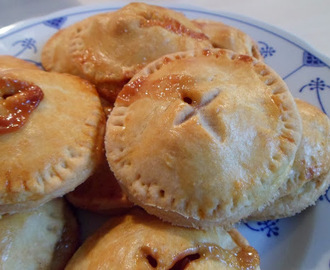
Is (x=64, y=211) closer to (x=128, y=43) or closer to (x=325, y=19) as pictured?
(x=128, y=43)

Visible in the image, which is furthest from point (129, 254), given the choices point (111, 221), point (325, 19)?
point (325, 19)

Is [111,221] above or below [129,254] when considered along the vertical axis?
below

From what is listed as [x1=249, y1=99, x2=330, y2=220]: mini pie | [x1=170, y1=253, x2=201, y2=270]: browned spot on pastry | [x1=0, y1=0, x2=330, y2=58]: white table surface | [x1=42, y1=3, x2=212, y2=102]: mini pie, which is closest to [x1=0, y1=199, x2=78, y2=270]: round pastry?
[x1=170, y1=253, x2=201, y2=270]: browned spot on pastry

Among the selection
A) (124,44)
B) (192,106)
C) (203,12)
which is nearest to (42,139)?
(192,106)

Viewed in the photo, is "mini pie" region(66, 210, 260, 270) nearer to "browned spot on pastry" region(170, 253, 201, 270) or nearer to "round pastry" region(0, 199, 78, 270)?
"browned spot on pastry" region(170, 253, 201, 270)

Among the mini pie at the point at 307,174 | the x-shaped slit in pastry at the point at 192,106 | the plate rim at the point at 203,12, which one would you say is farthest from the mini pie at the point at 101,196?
the plate rim at the point at 203,12
